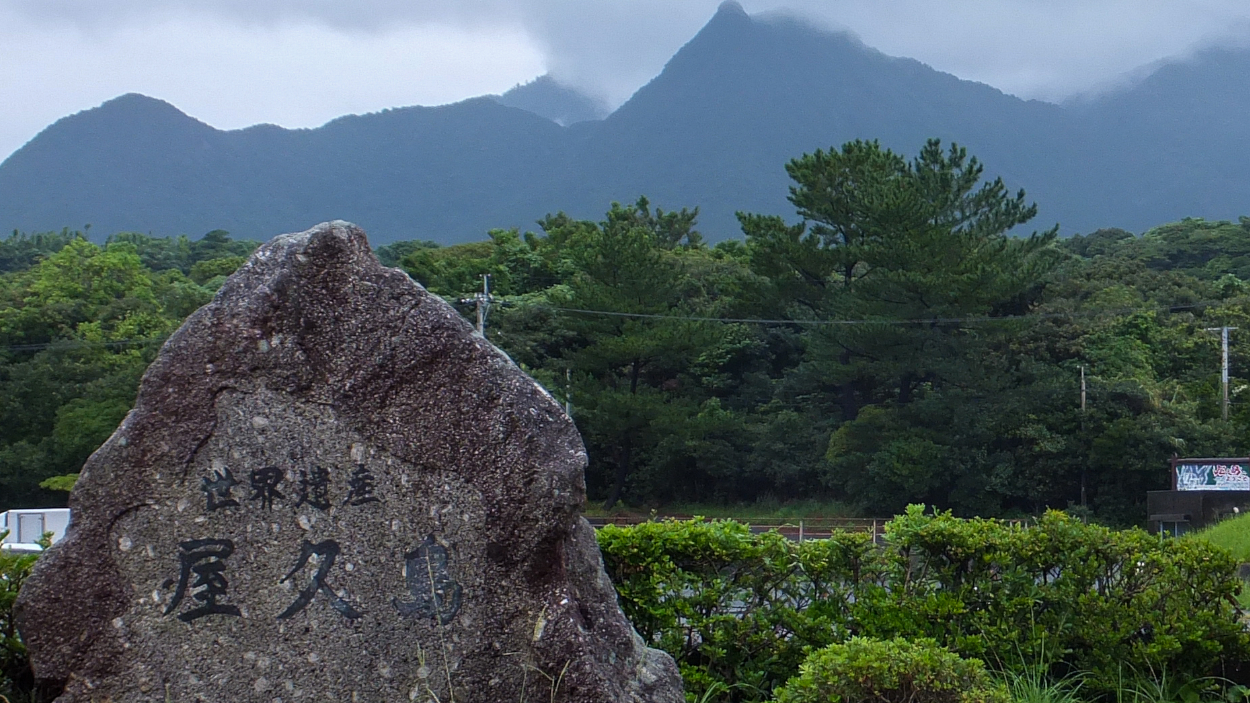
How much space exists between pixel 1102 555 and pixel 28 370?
3334 cm

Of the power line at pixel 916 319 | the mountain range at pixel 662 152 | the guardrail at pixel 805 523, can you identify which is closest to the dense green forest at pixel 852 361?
the power line at pixel 916 319

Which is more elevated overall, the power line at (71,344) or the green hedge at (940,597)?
the power line at (71,344)

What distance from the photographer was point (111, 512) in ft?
11.7

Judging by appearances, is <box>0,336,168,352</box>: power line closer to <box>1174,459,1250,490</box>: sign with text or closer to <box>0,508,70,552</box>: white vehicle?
<box>0,508,70,552</box>: white vehicle

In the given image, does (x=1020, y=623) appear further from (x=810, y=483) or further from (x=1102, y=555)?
(x=810, y=483)

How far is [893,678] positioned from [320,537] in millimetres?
2042

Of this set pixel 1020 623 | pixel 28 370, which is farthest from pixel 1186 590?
pixel 28 370

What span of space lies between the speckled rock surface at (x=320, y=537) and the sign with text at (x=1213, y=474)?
50.8 ft

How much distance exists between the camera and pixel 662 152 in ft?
468

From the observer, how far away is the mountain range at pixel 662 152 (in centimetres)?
13238

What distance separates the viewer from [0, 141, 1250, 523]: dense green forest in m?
26.0

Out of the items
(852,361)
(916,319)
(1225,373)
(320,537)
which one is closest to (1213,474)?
(916,319)

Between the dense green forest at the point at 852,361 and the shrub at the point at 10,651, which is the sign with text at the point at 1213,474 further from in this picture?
the shrub at the point at 10,651

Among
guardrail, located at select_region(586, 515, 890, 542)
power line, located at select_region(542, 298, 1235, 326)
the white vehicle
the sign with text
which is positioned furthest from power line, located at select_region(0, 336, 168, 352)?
the sign with text
